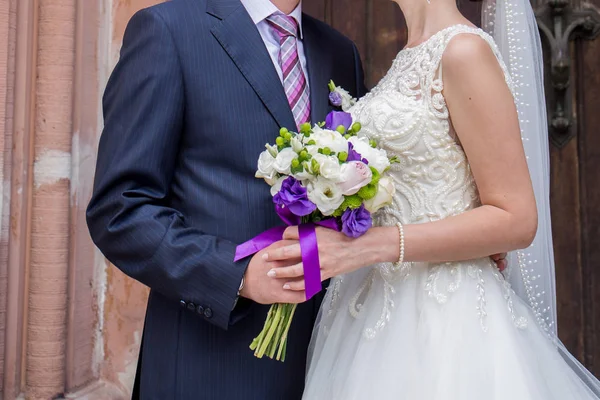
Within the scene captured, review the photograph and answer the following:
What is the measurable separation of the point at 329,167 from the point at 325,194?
60mm

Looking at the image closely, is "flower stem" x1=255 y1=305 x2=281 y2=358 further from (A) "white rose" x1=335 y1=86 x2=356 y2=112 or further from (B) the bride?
(A) "white rose" x1=335 y1=86 x2=356 y2=112

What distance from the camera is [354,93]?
181 centimetres

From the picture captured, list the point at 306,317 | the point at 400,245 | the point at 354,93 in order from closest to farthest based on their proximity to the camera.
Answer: the point at 400,245, the point at 306,317, the point at 354,93

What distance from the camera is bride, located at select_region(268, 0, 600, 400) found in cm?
124

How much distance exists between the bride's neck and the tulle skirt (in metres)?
0.55

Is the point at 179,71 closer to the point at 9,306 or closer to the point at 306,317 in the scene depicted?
the point at 306,317

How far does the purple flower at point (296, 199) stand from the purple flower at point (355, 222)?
0.08 metres

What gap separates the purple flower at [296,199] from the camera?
116 centimetres

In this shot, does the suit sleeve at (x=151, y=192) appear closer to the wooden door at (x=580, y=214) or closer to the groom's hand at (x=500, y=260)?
the groom's hand at (x=500, y=260)

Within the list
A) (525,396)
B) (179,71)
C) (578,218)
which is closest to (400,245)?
(525,396)

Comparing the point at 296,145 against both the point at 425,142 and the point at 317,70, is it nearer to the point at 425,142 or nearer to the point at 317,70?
the point at 425,142

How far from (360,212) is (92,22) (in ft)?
4.34

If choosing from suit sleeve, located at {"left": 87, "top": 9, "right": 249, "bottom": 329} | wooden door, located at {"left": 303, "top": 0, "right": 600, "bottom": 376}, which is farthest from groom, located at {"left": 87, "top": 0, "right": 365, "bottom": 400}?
wooden door, located at {"left": 303, "top": 0, "right": 600, "bottom": 376}

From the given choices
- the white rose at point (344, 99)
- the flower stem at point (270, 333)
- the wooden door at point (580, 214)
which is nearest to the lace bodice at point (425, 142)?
the white rose at point (344, 99)
